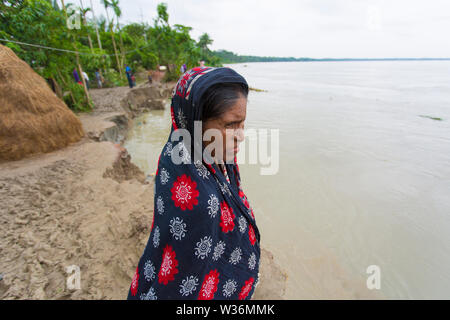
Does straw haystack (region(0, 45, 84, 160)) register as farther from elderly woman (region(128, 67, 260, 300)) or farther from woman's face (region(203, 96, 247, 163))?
woman's face (region(203, 96, 247, 163))

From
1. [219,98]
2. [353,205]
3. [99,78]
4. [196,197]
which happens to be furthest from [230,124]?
[99,78]

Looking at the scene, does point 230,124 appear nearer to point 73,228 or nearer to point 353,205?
point 73,228

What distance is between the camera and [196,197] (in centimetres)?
78

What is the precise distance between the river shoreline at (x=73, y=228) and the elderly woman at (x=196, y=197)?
47.1 inches

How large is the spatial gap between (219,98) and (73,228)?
2458mm

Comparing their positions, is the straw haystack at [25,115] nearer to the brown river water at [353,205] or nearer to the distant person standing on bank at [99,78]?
the brown river water at [353,205]

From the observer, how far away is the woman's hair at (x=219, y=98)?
0.80m

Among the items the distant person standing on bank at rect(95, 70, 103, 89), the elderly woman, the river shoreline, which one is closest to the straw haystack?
the river shoreline

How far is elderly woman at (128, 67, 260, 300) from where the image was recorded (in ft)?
2.59

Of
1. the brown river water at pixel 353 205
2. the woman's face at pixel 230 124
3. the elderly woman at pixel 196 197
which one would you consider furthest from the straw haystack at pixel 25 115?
the woman's face at pixel 230 124

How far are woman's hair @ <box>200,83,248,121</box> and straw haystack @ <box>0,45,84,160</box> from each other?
4683 mm
